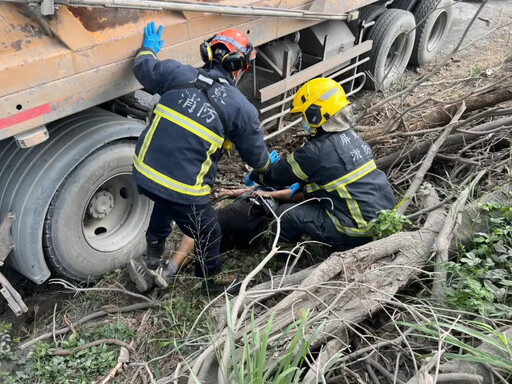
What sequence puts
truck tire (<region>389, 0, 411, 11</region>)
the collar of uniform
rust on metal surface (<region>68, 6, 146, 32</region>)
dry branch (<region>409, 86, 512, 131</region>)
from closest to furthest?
rust on metal surface (<region>68, 6, 146, 32</region>), the collar of uniform, dry branch (<region>409, 86, 512, 131</region>), truck tire (<region>389, 0, 411, 11</region>)

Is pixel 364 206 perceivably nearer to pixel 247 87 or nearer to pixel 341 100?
pixel 341 100

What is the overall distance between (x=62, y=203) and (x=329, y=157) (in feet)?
5.56

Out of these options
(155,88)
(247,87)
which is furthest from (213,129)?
(247,87)

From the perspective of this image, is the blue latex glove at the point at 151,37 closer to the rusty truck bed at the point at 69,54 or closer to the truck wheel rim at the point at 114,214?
the rusty truck bed at the point at 69,54

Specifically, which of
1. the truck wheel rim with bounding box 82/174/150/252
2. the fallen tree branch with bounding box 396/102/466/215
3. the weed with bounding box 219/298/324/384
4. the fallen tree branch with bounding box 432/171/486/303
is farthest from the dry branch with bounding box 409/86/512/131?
the weed with bounding box 219/298/324/384

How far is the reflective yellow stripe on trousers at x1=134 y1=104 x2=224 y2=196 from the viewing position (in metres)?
2.61

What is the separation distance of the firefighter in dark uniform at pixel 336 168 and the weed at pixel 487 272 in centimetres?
68

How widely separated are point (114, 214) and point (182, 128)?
1.12 meters

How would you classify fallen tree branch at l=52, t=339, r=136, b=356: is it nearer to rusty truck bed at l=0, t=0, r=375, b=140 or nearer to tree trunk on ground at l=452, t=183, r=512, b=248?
rusty truck bed at l=0, t=0, r=375, b=140

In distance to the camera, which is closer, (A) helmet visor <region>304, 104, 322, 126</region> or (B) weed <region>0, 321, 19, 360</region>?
(B) weed <region>0, 321, 19, 360</region>

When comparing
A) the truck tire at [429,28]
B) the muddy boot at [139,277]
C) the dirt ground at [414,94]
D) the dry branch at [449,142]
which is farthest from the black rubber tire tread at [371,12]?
the muddy boot at [139,277]

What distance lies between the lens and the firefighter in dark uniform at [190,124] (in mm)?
2625

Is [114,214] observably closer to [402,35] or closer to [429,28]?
[402,35]

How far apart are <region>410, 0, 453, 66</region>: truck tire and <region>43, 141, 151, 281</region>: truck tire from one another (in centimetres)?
446
